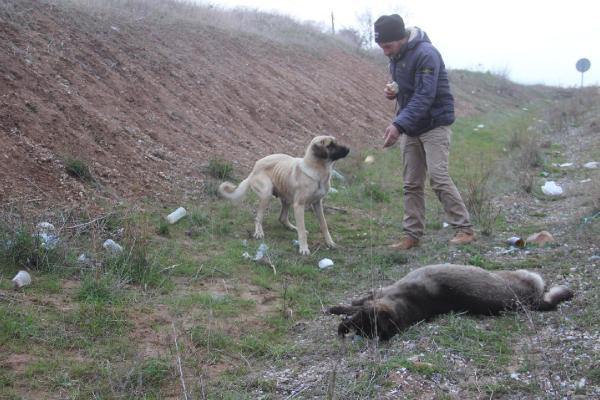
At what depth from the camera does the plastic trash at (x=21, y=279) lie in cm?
417

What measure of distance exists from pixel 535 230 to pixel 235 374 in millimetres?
4285

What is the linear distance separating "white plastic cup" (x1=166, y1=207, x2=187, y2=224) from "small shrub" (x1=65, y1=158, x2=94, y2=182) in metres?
0.99

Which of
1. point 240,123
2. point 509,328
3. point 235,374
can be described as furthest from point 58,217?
point 240,123

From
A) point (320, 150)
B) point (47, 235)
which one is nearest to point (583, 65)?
point (320, 150)

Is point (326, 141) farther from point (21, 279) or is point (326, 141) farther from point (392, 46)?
point (21, 279)

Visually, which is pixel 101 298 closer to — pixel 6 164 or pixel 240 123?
pixel 6 164

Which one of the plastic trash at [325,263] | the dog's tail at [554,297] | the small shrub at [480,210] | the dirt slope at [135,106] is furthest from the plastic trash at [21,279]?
the small shrub at [480,210]

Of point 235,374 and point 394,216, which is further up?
point 235,374

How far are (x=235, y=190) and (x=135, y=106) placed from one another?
107 inches

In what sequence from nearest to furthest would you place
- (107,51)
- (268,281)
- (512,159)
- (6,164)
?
(268,281)
(6,164)
(107,51)
(512,159)

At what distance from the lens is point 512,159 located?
11422 millimetres

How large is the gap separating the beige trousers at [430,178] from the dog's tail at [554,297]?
1827mm

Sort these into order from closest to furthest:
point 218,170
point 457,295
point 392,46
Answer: point 457,295
point 392,46
point 218,170

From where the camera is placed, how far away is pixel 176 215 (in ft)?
20.9
